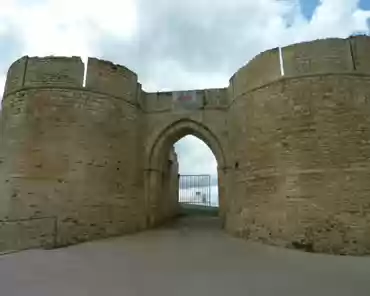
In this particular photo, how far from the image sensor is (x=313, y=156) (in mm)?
6688

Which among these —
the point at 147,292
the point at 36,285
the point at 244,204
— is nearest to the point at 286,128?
the point at 244,204

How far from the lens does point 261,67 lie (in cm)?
793

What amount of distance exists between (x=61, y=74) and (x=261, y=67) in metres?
5.43

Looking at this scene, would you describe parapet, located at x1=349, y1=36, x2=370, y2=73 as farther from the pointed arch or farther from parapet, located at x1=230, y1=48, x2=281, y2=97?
the pointed arch

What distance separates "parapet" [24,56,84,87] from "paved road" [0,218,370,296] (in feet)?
14.6

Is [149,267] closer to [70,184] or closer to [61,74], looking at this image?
[70,184]

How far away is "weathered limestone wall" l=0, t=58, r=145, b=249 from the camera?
768cm

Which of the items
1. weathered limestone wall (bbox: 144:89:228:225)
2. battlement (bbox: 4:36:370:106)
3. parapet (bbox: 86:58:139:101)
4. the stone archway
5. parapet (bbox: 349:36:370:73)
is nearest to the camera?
parapet (bbox: 349:36:370:73)

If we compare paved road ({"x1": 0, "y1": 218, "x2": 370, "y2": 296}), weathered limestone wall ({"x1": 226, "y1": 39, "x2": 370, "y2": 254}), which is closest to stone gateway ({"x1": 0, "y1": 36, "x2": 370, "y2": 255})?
weathered limestone wall ({"x1": 226, "y1": 39, "x2": 370, "y2": 254})

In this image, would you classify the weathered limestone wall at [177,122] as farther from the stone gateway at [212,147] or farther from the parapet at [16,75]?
the parapet at [16,75]

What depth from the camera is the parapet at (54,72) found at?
8445mm

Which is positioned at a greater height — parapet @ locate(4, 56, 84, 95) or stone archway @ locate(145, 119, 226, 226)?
parapet @ locate(4, 56, 84, 95)

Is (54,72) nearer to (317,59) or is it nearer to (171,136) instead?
(171,136)

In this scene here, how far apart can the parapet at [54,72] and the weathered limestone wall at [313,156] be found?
5030 millimetres
